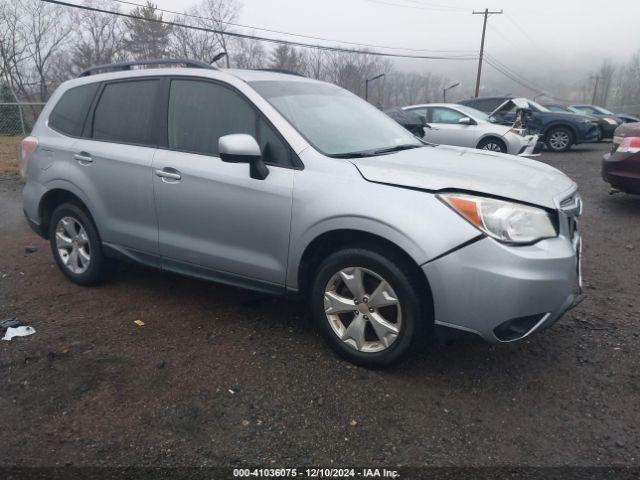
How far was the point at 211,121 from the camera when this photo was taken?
3.56 metres

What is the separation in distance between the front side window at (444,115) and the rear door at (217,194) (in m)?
9.41

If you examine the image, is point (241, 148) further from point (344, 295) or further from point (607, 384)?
point (607, 384)

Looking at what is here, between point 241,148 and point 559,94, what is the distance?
154005mm

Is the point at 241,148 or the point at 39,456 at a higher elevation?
the point at 241,148

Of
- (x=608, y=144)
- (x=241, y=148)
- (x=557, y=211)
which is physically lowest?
(x=608, y=144)

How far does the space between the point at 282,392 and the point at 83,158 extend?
260 cm

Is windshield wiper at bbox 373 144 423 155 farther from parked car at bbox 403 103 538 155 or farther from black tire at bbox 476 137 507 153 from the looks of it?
black tire at bbox 476 137 507 153

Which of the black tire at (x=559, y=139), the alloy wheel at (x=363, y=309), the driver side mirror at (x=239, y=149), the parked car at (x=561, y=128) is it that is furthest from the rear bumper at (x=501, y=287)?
the black tire at (x=559, y=139)

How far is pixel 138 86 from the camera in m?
3.99

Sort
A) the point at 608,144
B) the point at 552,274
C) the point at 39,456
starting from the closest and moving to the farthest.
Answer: the point at 39,456 < the point at 552,274 < the point at 608,144

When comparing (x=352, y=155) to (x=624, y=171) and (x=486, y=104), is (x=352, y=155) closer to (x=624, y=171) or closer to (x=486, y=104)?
(x=624, y=171)

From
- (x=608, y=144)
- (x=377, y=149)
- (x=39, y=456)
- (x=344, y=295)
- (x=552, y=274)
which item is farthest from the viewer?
(x=608, y=144)

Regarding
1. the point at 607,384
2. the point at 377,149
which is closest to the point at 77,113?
the point at 377,149

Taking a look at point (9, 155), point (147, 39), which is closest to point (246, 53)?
point (147, 39)
